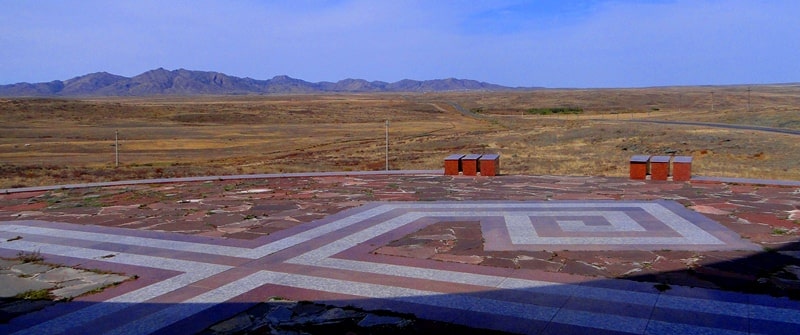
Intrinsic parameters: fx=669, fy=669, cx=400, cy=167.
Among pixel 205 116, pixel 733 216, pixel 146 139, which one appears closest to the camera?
pixel 733 216

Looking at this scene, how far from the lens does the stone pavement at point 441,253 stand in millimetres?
5727

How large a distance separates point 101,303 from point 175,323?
3.51 ft

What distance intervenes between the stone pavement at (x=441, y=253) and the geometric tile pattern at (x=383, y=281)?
2 cm

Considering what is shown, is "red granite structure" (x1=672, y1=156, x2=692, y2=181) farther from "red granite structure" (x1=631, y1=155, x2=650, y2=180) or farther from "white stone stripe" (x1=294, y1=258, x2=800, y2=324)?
"white stone stripe" (x1=294, y1=258, x2=800, y2=324)

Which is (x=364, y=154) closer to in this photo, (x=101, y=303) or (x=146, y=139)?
(x=146, y=139)

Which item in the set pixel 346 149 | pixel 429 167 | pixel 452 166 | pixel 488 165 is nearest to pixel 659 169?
pixel 488 165

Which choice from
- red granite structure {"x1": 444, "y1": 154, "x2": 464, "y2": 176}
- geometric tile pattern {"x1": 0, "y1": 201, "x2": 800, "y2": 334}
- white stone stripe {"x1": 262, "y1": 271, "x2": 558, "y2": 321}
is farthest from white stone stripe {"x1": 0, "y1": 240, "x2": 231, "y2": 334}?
red granite structure {"x1": 444, "y1": 154, "x2": 464, "y2": 176}

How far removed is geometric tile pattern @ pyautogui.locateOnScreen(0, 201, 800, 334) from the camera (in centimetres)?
554

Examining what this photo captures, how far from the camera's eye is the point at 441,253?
7.95 meters

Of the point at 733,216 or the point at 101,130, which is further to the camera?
the point at 101,130

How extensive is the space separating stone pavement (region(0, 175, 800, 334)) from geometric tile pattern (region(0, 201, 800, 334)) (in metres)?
0.02

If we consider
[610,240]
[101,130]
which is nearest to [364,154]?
[610,240]

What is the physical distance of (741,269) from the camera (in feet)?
23.1

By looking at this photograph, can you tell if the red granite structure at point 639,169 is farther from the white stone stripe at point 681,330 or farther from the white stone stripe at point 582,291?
the white stone stripe at point 681,330
